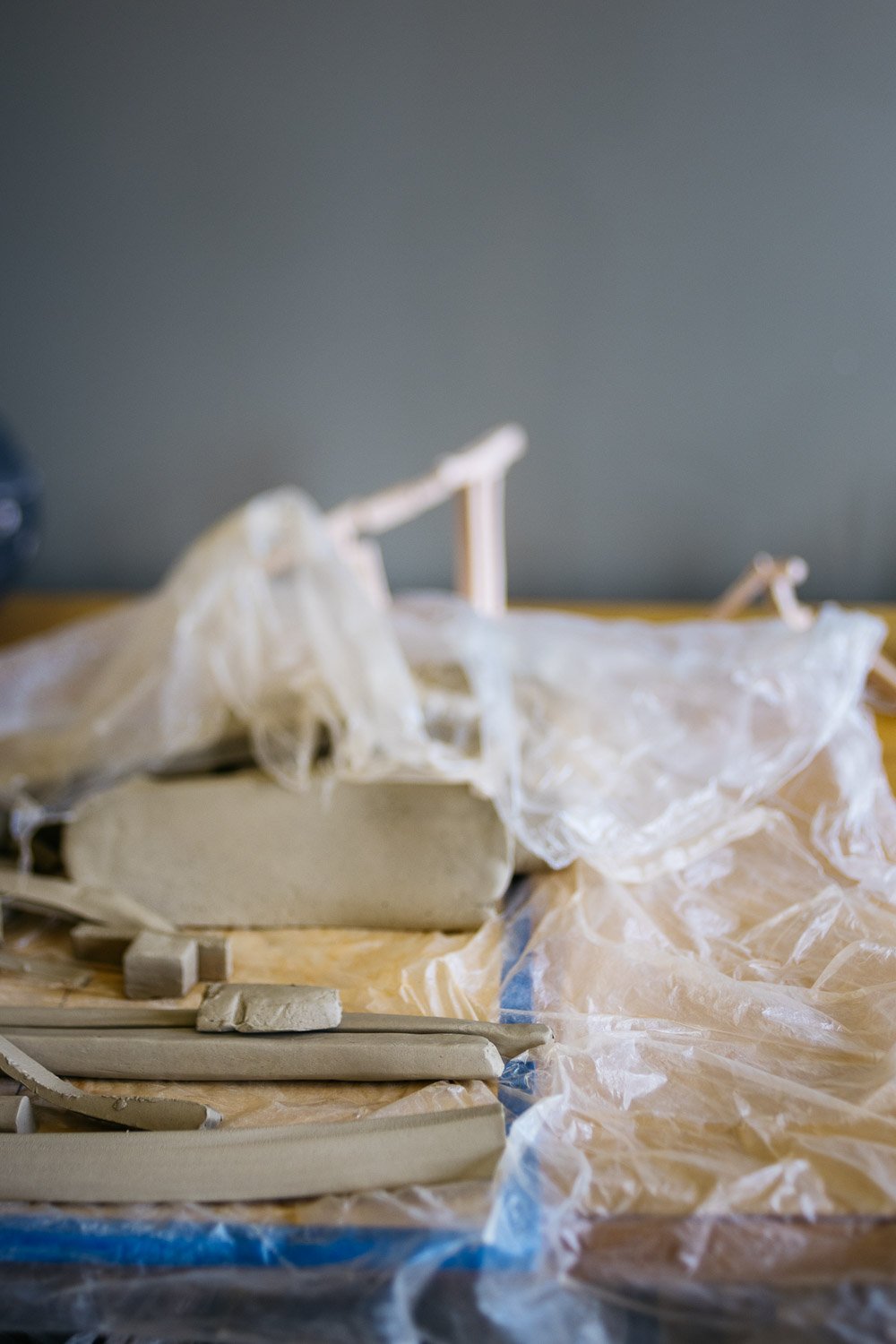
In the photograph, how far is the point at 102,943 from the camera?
3.58 ft

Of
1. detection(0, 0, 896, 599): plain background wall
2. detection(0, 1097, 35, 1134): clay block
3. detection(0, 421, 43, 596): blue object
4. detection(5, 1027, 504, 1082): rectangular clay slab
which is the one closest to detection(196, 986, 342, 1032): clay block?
detection(5, 1027, 504, 1082): rectangular clay slab

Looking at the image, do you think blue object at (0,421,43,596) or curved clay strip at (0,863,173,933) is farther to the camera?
blue object at (0,421,43,596)

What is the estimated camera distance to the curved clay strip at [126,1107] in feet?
2.76

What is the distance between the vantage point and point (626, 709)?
1.34 m

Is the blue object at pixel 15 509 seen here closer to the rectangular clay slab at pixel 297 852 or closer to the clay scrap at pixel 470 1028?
the rectangular clay slab at pixel 297 852

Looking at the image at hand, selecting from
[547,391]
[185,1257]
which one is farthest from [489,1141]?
[547,391]

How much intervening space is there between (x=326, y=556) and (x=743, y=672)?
53 cm

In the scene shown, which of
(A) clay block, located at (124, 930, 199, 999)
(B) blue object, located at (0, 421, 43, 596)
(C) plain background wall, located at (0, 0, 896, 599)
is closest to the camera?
(A) clay block, located at (124, 930, 199, 999)

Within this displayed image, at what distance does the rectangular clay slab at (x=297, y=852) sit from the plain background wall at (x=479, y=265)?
1.31 meters

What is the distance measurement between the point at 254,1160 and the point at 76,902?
0.43 meters

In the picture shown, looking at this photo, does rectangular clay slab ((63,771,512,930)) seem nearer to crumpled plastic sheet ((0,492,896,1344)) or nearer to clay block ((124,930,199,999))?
crumpled plastic sheet ((0,492,896,1344))

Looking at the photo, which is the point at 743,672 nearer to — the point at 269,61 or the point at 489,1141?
the point at 489,1141

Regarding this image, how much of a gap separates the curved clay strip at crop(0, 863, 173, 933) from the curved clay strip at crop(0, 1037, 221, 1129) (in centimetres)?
24

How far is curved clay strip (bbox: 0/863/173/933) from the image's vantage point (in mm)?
1122
